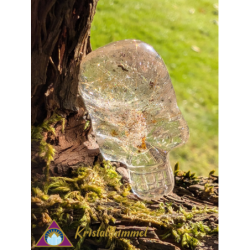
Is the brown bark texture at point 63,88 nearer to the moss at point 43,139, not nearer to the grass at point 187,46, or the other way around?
the moss at point 43,139

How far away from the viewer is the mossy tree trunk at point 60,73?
1.05 meters

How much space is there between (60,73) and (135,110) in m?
0.30

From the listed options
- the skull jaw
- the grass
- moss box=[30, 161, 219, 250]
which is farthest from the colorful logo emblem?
the grass

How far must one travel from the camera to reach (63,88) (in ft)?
3.95

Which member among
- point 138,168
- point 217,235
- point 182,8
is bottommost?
point 217,235

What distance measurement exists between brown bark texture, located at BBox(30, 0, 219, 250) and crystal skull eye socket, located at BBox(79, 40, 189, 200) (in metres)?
0.06

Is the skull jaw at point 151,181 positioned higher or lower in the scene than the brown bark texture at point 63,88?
lower

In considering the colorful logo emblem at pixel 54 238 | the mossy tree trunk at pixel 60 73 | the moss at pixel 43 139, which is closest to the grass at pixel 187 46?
the mossy tree trunk at pixel 60 73

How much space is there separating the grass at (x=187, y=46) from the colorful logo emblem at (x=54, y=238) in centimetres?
109

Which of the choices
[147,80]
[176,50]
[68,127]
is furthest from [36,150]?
[176,50]

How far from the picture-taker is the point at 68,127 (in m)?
1.27

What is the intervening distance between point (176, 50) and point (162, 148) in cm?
125

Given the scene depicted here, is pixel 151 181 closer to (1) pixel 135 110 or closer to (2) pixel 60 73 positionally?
(1) pixel 135 110

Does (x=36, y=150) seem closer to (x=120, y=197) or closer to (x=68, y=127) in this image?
(x=68, y=127)
